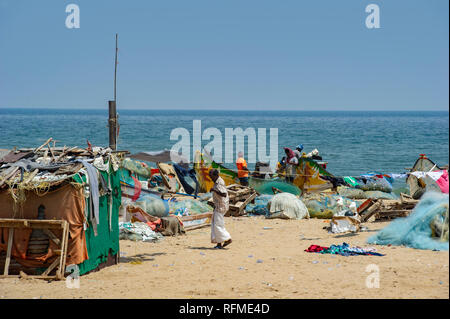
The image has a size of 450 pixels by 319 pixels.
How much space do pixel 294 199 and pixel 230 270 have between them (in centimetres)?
679

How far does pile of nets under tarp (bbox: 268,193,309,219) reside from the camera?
1576 cm

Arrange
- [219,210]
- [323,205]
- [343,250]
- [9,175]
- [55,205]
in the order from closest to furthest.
→ 1. [55,205]
2. [9,175]
3. [343,250]
4. [219,210]
5. [323,205]

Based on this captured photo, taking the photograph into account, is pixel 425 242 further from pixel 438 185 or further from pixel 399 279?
pixel 438 185

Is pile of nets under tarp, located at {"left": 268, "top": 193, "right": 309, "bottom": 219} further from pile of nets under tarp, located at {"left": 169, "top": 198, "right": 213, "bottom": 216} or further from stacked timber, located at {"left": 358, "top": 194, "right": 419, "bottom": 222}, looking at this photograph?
stacked timber, located at {"left": 358, "top": 194, "right": 419, "bottom": 222}

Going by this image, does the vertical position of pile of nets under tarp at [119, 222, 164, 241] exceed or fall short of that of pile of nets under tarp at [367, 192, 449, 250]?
it falls short

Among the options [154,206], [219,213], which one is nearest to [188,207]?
[154,206]

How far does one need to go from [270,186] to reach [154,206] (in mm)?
5895

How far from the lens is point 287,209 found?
15.8m

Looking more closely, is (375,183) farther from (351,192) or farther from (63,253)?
(63,253)

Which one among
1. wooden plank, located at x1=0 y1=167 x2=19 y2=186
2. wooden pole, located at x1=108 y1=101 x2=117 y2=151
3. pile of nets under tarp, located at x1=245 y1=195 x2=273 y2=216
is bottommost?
pile of nets under tarp, located at x1=245 y1=195 x2=273 y2=216

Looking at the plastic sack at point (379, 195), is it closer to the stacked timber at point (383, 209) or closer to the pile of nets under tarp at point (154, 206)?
the stacked timber at point (383, 209)

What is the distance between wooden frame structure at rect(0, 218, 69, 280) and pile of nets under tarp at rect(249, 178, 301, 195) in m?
11.1

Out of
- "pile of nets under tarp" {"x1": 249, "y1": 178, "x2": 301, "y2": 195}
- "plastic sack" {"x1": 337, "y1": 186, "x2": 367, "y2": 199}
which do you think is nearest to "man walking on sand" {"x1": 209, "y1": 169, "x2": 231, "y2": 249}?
"pile of nets under tarp" {"x1": 249, "y1": 178, "x2": 301, "y2": 195}

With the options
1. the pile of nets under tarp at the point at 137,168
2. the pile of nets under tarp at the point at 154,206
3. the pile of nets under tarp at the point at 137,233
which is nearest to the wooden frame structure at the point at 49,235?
the pile of nets under tarp at the point at 137,233
